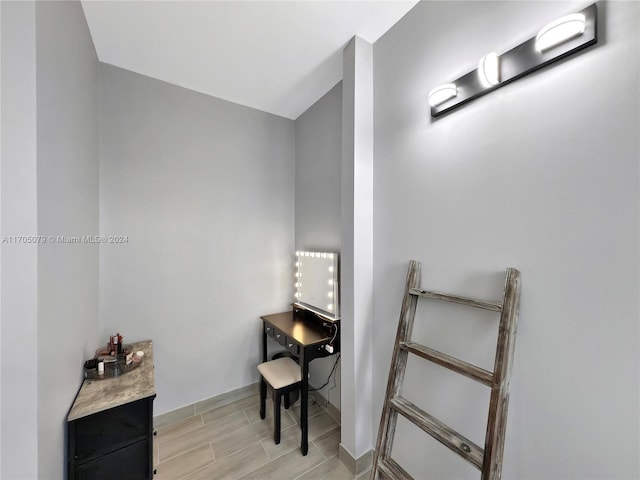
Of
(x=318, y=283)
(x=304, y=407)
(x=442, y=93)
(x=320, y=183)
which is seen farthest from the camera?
(x=320, y=183)

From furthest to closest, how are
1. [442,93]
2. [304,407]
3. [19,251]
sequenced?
[304,407] → [442,93] → [19,251]

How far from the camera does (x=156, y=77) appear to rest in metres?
1.97

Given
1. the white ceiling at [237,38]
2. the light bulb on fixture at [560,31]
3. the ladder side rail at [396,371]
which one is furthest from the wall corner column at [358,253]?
the light bulb on fixture at [560,31]

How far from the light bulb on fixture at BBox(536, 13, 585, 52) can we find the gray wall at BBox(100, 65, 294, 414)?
206 cm

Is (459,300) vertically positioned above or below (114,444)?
above

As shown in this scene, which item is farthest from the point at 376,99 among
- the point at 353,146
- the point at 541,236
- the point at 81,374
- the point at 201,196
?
the point at 81,374

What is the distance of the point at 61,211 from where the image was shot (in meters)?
1.07

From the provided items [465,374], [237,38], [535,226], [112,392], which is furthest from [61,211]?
[535,226]

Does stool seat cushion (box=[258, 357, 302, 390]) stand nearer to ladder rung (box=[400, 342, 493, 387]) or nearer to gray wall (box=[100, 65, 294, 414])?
gray wall (box=[100, 65, 294, 414])

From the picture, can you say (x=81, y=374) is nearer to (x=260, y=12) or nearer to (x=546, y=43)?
(x=260, y=12)

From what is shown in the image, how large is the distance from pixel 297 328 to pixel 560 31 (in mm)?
2105

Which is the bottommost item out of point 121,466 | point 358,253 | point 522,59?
point 121,466

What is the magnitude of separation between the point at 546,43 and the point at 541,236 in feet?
2.18

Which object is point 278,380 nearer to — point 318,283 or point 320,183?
point 318,283
